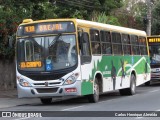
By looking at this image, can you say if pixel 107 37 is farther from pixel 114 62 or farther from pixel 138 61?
pixel 138 61

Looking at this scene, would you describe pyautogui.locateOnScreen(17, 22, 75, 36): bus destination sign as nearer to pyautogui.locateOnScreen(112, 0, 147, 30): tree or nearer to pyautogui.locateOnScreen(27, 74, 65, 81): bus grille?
pyautogui.locateOnScreen(27, 74, 65, 81): bus grille

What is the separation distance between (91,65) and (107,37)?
2.46m

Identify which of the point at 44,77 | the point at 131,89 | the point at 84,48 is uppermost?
the point at 84,48

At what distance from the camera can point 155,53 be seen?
98.4 feet

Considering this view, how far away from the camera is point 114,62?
68.8ft

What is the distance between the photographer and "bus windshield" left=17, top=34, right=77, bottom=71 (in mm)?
17203

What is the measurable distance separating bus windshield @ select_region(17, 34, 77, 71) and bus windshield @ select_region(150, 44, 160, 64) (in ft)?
44.4

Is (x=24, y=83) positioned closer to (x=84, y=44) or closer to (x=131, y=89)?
(x=84, y=44)

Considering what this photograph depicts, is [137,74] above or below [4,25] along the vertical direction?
below

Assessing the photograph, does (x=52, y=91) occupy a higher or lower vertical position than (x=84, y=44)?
lower

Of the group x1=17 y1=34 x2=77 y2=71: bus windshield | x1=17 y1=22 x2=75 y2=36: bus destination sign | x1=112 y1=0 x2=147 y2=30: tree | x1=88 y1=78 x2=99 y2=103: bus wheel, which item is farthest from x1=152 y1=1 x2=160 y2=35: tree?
x1=17 y1=34 x2=77 y2=71: bus windshield

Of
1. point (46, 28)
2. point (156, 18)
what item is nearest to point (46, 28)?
point (46, 28)

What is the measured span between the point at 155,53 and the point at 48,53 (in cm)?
1399

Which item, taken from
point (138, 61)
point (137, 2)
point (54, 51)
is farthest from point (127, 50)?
point (137, 2)
